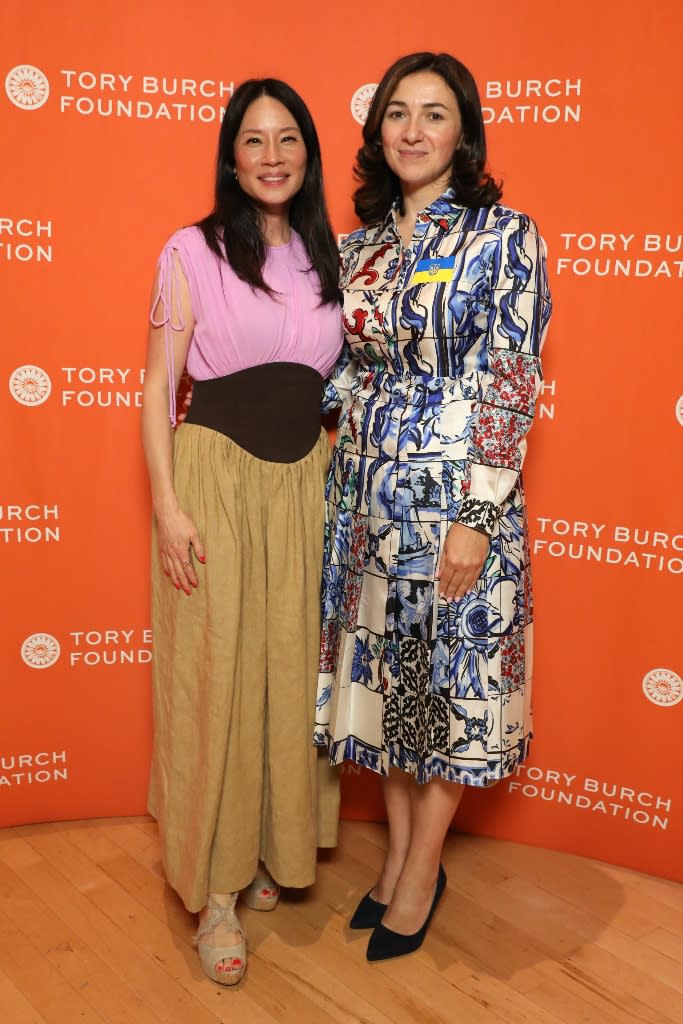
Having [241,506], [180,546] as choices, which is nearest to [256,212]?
[241,506]

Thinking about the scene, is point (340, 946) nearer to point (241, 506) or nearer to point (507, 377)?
point (241, 506)

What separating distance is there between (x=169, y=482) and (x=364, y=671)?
23.0 inches

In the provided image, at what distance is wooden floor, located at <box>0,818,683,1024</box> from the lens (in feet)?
6.55

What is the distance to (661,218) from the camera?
2275mm

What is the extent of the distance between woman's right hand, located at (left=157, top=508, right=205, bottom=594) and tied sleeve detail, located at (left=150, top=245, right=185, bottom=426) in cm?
35

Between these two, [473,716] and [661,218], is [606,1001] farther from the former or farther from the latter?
[661,218]

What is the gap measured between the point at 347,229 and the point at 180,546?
3.15 ft

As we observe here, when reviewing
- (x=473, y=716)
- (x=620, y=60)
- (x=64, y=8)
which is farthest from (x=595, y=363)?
(x=64, y=8)

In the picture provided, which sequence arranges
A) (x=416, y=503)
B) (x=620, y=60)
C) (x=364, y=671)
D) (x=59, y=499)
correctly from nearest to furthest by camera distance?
(x=416, y=503)
(x=364, y=671)
(x=620, y=60)
(x=59, y=499)

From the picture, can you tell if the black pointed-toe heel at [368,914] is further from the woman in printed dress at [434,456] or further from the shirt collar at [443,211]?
the shirt collar at [443,211]

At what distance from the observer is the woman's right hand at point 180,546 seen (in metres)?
2.01

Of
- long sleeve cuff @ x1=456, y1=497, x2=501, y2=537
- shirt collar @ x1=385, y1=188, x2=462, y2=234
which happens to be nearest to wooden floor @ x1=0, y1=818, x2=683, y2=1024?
long sleeve cuff @ x1=456, y1=497, x2=501, y2=537

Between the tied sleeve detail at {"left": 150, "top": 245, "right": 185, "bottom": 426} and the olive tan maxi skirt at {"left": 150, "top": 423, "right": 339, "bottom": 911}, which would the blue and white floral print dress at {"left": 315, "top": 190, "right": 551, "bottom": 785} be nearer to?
the olive tan maxi skirt at {"left": 150, "top": 423, "right": 339, "bottom": 911}

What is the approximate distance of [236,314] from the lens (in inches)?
78.6
